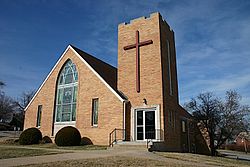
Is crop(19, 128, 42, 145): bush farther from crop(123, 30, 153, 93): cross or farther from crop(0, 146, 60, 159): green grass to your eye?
crop(123, 30, 153, 93): cross

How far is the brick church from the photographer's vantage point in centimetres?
1847

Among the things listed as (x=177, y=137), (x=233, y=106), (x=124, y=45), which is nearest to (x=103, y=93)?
(x=124, y=45)

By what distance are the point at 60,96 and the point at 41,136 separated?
13.9ft

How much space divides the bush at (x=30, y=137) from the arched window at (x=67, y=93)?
2.44m

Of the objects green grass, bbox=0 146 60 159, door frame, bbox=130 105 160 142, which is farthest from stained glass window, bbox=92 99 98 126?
green grass, bbox=0 146 60 159

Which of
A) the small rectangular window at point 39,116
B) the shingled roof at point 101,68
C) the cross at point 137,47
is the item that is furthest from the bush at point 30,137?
the cross at point 137,47

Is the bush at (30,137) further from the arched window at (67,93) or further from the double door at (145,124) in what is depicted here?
the double door at (145,124)

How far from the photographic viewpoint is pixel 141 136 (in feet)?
60.1

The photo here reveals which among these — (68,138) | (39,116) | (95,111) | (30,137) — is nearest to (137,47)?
(95,111)

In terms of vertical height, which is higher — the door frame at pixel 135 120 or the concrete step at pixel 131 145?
the door frame at pixel 135 120

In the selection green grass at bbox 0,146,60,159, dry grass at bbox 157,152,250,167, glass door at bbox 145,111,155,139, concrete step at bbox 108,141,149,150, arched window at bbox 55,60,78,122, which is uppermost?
arched window at bbox 55,60,78,122

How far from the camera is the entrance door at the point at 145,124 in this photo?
1805 centimetres

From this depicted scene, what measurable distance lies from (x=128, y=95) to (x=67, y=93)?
6.93m

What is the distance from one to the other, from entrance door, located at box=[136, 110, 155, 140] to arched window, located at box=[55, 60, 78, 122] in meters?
6.64
